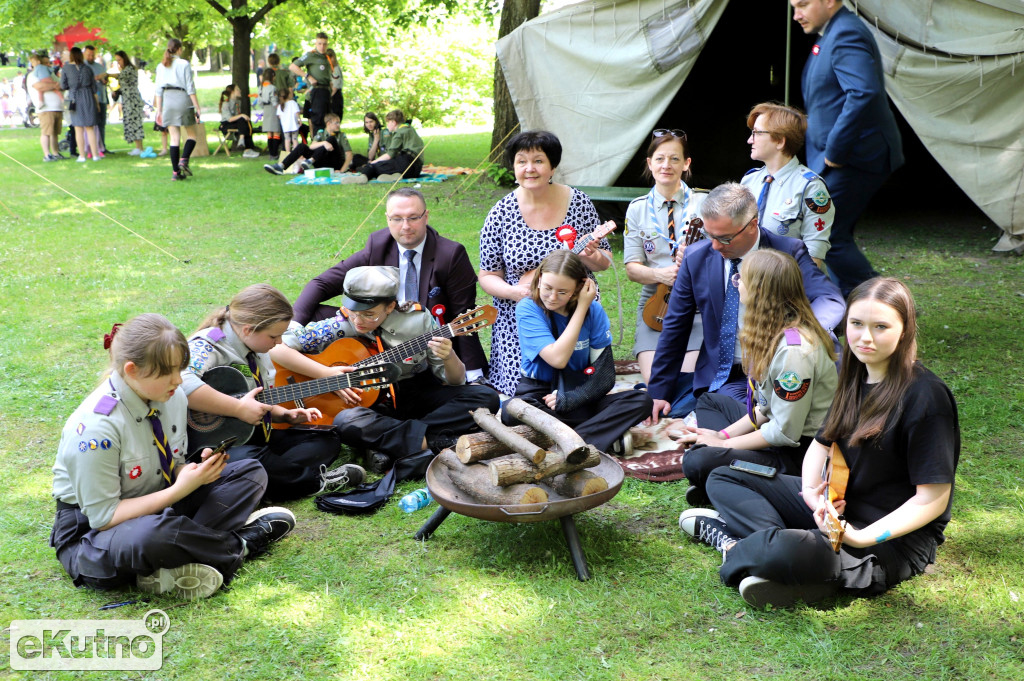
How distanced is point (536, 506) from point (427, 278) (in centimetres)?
197

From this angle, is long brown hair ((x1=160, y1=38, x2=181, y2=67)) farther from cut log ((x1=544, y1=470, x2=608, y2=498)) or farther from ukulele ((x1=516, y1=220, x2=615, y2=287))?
cut log ((x1=544, y1=470, x2=608, y2=498))

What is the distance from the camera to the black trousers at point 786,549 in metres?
2.76

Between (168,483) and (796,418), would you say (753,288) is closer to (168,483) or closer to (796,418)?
(796,418)

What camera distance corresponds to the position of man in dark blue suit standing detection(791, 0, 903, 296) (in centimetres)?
493

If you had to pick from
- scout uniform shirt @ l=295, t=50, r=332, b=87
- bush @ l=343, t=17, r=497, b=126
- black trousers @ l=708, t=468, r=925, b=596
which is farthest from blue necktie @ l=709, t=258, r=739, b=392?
bush @ l=343, t=17, r=497, b=126

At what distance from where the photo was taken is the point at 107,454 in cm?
286

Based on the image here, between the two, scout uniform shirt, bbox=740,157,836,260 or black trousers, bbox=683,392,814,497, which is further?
scout uniform shirt, bbox=740,157,836,260

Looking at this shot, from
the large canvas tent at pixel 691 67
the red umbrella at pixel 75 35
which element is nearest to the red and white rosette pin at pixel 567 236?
the large canvas tent at pixel 691 67

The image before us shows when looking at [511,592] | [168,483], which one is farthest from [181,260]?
[511,592]

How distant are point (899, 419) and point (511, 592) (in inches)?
55.7

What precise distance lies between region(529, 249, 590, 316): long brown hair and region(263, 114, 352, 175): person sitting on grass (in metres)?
9.34

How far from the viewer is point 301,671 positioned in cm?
268

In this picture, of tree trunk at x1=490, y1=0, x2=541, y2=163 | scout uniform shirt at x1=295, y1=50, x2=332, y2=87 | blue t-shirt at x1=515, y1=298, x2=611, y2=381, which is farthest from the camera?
scout uniform shirt at x1=295, y1=50, x2=332, y2=87

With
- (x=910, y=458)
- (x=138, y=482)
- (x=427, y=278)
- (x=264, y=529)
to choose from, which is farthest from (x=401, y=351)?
(x=910, y=458)
